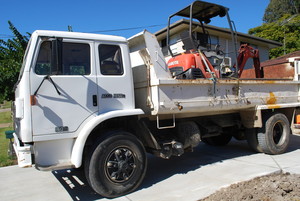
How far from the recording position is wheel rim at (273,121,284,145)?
700 cm

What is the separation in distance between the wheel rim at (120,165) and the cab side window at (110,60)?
1.27m

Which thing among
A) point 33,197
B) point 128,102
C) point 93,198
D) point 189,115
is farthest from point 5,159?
point 189,115

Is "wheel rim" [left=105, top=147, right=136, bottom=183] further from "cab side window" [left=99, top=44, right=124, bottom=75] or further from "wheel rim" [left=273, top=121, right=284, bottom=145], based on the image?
"wheel rim" [left=273, top=121, right=284, bottom=145]

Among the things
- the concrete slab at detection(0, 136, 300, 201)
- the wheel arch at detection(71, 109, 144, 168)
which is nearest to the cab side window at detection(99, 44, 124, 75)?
the wheel arch at detection(71, 109, 144, 168)

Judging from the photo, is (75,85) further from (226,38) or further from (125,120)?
(226,38)

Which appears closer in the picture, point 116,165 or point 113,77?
point 116,165

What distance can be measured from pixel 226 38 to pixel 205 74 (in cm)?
1314

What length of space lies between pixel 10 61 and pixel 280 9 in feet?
171

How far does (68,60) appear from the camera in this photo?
4250 mm

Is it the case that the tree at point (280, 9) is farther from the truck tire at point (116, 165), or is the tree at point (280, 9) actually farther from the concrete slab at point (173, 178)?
the truck tire at point (116, 165)

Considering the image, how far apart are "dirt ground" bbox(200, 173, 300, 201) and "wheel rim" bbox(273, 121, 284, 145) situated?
2481 millimetres

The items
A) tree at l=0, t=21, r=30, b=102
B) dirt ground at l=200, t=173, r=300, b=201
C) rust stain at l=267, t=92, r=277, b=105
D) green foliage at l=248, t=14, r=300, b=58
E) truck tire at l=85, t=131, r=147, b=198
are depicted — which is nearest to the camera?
dirt ground at l=200, t=173, r=300, b=201

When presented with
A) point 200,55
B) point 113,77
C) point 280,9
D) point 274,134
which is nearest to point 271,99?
point 274,134

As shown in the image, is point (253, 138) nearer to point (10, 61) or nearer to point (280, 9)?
point (10, 61)
